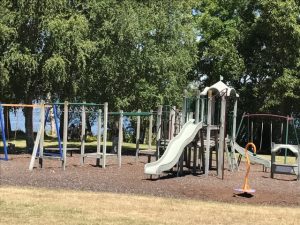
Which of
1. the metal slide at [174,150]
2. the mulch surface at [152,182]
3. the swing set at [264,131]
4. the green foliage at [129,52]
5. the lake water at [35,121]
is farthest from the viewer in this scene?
the swing set at [264,131]

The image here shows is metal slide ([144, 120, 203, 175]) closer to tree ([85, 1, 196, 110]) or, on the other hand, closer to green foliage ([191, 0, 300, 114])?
tree ([85, 1, 196, 110])

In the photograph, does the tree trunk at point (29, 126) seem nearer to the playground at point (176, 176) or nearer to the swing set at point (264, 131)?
the playground at point (176, 176)

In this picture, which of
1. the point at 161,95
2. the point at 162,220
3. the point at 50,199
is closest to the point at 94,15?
the point at 161,95

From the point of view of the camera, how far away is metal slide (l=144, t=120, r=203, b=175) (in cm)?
1435

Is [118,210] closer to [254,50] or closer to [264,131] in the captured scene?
[254,50]

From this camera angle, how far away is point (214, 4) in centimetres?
3416

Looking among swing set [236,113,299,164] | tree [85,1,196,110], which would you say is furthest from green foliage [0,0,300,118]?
swing set [236,113,299,164]

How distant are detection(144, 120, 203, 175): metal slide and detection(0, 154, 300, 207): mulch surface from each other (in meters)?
0.30

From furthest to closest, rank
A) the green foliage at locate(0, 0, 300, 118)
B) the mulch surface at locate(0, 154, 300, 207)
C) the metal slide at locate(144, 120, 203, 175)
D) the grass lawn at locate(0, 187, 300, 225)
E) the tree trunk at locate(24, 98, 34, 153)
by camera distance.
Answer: the tree trunk at locate(24, 98, 34, 153) → the green foliage at locate(0, 0, 300, 118) → the metal slide at locate(144, 120, 203, 175) → the mulch surface at locate(0, 154, 300, 207) → the grass lawn at locate(0, 187, 300, 225)

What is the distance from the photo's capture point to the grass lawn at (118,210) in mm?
8430

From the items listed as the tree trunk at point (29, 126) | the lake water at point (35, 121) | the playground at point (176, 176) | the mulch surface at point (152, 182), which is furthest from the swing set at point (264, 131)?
the mulch surface at point (152, 182)

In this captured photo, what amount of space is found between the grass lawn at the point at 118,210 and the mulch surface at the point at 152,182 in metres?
0.84

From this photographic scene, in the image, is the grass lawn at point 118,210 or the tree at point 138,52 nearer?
the grass lawn at point 118,210

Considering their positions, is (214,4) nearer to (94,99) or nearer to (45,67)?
(94,99)
